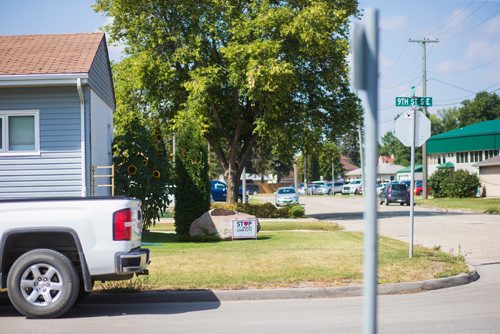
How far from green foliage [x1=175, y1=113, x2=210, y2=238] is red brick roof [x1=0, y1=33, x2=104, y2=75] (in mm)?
4028

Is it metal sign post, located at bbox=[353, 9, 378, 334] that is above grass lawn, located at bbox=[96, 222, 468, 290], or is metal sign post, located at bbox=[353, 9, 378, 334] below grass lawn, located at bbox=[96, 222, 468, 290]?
above

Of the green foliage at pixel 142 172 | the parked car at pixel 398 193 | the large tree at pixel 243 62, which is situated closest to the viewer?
the green foliage at pixel 142 172

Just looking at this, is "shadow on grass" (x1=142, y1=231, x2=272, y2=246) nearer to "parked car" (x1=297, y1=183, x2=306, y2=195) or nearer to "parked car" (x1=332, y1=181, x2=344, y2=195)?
"parked car" (x1=332, y1=181, x2=344, y2=195)

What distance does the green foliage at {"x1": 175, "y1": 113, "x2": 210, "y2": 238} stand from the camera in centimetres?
1995

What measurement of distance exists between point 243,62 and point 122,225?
64.8 feet

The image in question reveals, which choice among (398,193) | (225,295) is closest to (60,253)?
(225,295)

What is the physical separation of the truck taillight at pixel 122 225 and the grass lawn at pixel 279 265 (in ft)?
6.64

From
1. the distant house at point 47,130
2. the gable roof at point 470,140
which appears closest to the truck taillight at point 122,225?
the distant house at point 47,130

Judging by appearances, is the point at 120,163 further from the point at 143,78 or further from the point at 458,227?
the point at 458,227

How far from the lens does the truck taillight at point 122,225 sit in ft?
26.6

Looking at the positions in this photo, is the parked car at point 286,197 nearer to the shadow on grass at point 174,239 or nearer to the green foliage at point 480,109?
the shadow on grass at point 174,239

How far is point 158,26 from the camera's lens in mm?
28734

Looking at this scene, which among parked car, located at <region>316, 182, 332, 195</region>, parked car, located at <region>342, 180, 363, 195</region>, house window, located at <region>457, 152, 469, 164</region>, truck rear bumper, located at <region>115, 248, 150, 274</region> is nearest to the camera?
truck rear bumper, located at <region>115, 248, 150, 274</region>

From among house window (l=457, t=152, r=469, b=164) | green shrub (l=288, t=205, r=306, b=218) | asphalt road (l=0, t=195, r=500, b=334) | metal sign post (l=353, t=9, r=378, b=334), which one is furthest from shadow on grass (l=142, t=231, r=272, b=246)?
house window (l=457, t=152, r=469, b=164)
